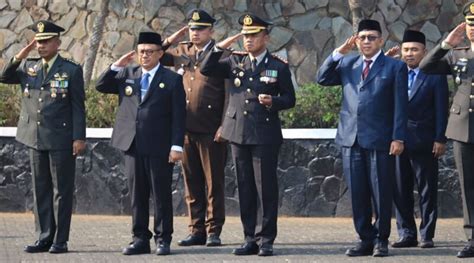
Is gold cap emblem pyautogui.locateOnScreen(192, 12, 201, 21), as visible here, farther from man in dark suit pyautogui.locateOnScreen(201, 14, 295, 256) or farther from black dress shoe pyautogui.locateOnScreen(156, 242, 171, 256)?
black dress shoe pyautogui.locateOnScreen(156, 242, 171, 256)

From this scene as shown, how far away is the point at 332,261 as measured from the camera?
40.6ft

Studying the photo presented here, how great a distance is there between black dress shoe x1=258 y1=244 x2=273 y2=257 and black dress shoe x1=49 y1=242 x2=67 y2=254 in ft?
6.02

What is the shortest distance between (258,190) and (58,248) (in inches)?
76.3

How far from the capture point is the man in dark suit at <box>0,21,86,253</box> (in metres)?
13.0

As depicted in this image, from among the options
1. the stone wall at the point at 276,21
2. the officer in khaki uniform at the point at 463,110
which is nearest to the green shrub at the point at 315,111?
the stone wall at the point at 276,21

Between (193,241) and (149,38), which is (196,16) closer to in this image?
(149,38)

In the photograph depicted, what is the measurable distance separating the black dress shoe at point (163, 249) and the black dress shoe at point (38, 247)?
1084mm

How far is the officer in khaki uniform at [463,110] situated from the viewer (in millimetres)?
12656

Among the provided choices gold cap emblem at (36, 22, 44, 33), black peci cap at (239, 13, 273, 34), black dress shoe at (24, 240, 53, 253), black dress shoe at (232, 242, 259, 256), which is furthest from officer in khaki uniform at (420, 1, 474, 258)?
black dress shoe at (24, 240, 53, 253)

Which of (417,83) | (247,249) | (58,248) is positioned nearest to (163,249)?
(247,249)

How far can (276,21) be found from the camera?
65.0 feet

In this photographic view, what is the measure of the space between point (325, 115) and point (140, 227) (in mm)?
4219

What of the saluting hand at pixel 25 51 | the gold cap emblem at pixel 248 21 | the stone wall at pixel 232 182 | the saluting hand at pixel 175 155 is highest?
the gold cap emblem at pixel 248 21

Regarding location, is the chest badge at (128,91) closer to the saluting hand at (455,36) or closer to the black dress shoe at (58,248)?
the black dress shoe at (58,248)
